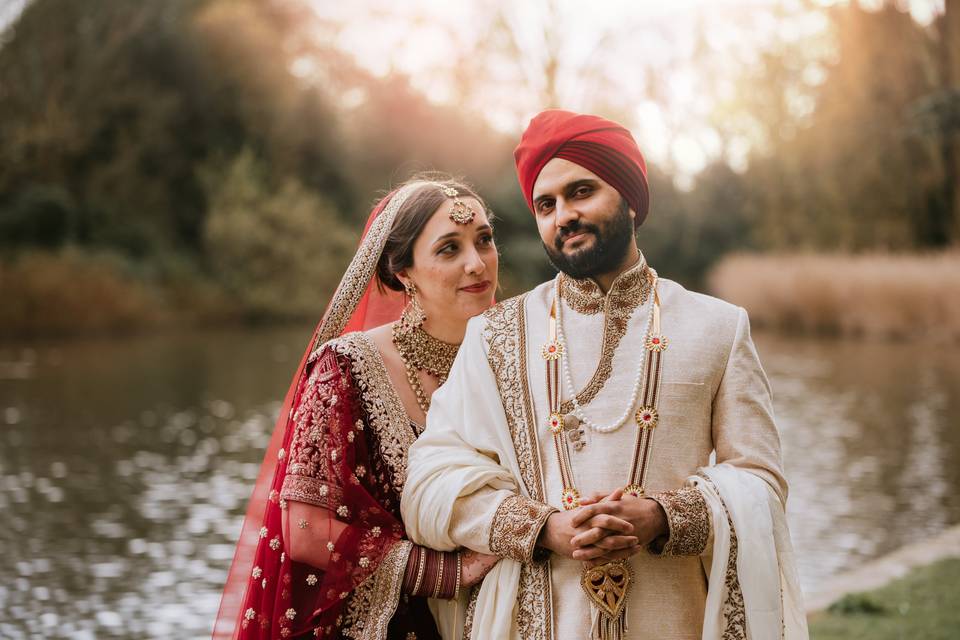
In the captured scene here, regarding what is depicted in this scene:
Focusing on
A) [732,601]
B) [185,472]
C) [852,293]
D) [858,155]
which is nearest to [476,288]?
[732,601]

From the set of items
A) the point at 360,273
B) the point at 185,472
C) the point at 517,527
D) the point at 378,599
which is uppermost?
the point at 360,273

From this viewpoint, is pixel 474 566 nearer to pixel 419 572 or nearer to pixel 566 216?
pixel 419 572

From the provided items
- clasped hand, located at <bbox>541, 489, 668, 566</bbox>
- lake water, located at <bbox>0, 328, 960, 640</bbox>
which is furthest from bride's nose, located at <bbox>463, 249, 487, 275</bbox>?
lake water, located at <bbox>0, 328, 960, 640</bbox>

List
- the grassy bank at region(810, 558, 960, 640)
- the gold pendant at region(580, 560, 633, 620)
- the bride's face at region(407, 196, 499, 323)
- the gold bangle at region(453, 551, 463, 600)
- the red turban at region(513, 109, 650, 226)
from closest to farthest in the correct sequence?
the gold pendant at region(580, 560, 633, 620) < the red turban at region(513, 109, 650, 226) < the gold bangle at region(453, 551, 463, 600) < the bride's face at region(407, 196, 499, 323) < the grassy bank at region(810, 558, 960, 640)

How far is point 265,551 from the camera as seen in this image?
259cm

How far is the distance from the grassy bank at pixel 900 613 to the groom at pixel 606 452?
2.71 meters

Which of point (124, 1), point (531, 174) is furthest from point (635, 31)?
point (531, 174)

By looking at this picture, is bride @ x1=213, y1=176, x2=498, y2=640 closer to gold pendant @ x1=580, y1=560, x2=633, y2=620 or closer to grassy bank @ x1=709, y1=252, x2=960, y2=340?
gold pendant @ x1=580, y1=560, x2=633, y2=620

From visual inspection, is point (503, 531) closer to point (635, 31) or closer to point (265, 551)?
point (265, 551)

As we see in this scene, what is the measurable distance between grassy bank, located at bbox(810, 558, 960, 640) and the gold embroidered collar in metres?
2.84

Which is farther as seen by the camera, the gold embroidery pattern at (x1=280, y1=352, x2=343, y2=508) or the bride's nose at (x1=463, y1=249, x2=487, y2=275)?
the bride's nose at (x1=463, y1=249, x2=487, y2=275)

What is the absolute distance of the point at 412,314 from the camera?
2.83 meters

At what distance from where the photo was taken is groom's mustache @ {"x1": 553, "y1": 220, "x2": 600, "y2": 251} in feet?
7.41

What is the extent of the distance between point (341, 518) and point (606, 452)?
0.68 m
